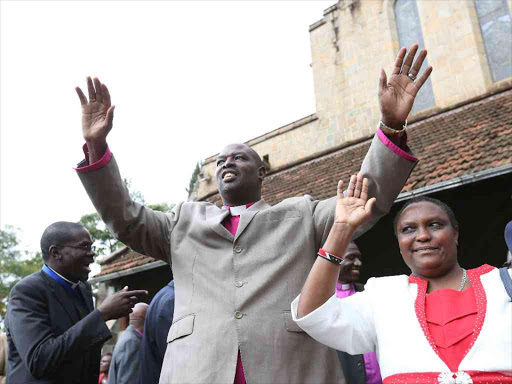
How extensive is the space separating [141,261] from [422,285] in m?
7.84

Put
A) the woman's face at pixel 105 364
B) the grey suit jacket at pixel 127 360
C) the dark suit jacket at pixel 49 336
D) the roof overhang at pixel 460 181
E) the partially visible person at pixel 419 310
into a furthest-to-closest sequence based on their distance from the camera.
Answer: the woman's face at pixel 105 364
the roof overhang at pixel 460 181
the grey suit jacket at pixel 127 360
the dark suit jacket at pixel 49 336
the partially visible person at pixel 419 310

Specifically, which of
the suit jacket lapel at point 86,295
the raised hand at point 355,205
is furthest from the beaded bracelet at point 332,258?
the suit jacket lapel at point 86,295

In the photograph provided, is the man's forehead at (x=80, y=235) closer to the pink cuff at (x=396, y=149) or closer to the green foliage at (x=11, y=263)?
the pink cuff at (x=396, y=149)

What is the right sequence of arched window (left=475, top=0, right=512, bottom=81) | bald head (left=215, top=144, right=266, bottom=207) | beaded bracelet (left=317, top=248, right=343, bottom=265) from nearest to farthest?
beaded bracelet (left=317, top=248, right=343, bottom=265) < bald head (left=215, top=144, right=266, bottom=207) < arched window (left=475, top=0, right=512, bottom=81)

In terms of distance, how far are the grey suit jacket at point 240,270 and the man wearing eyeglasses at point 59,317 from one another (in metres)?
0.77

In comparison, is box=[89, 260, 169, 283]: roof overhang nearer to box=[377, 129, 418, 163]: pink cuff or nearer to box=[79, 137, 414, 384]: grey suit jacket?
box=[79, 137, 414, 384]: grey suit jacket

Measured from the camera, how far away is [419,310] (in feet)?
6.33

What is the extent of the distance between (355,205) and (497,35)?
9.69 m

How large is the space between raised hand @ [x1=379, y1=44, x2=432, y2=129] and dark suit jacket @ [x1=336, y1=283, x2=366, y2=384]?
155 centimetres

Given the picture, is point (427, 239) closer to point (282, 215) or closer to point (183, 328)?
point (282, 215)

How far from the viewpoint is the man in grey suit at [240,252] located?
196cm

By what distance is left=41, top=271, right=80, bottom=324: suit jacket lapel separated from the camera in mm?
3010

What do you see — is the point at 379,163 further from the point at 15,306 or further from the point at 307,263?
the point at 15,306

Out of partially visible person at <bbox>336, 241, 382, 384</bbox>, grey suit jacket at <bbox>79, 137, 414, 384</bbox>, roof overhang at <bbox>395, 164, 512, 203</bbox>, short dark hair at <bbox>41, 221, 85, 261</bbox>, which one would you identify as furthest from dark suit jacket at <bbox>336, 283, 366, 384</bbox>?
roof overhang at <bbox>395, 164, 512, 203</bbox>
